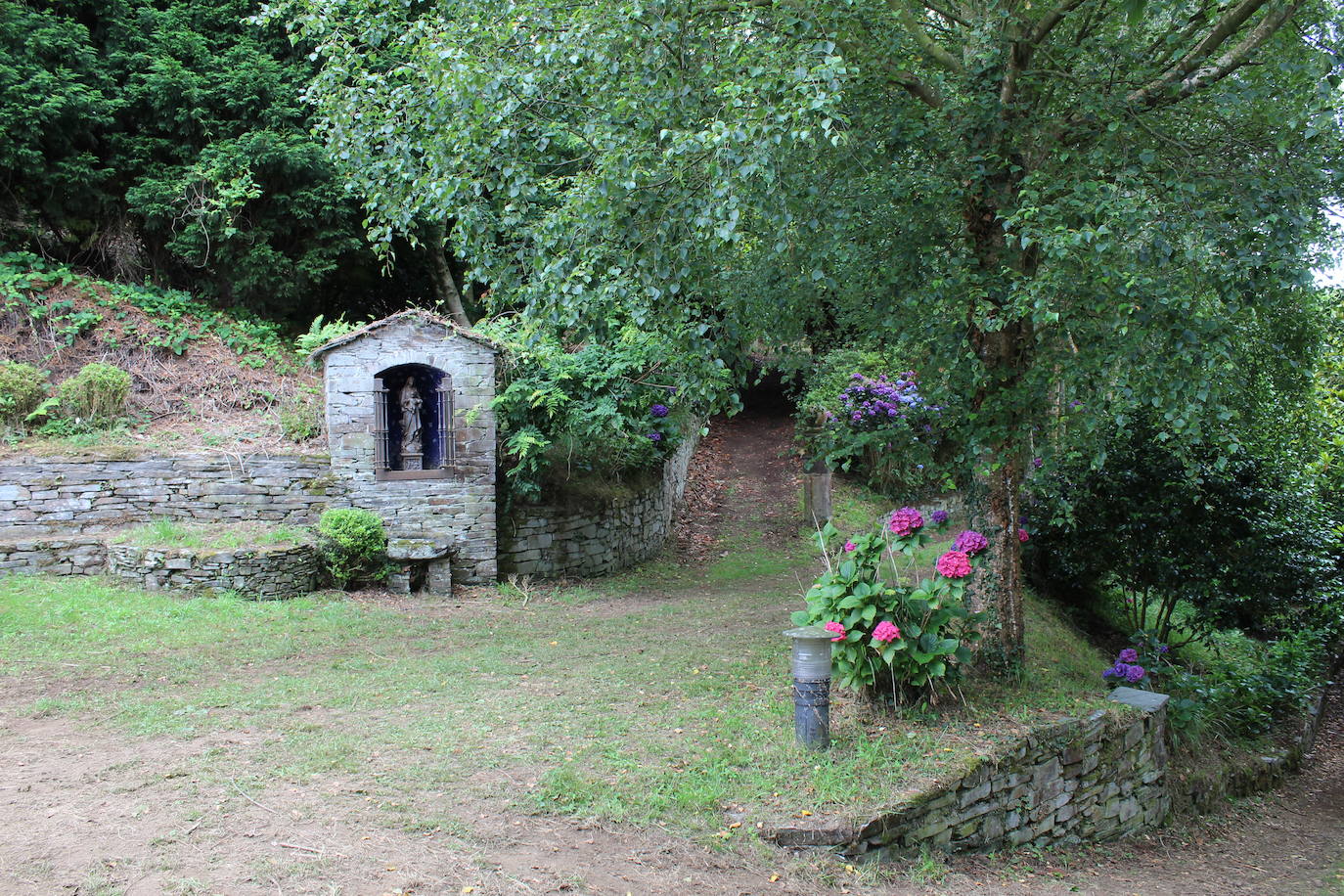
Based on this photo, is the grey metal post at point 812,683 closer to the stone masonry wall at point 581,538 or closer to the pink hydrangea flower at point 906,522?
the pink hydrangea flower at point 906,522

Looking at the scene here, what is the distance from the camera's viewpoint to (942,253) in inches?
251

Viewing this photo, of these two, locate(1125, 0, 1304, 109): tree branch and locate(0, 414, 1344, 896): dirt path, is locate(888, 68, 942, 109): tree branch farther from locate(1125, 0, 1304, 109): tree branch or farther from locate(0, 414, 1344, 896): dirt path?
locate(0, 414, 1344, 896): dirt path

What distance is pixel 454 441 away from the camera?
952 centimetres

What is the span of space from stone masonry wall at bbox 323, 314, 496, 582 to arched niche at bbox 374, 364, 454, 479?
7 cm

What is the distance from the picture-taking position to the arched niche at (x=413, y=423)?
940 centimetres

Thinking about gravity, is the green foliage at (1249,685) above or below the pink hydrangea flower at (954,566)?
below

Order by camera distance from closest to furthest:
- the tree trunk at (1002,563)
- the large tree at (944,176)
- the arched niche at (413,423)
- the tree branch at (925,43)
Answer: the large tree at (944,176) → the tree branch at (925,43) → the tree trunk at (1002,563) → the arched niche at (413,423)

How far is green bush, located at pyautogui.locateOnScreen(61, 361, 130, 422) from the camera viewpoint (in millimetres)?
9820

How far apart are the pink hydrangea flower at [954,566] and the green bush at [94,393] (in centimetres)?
918

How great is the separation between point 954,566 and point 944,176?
104 inches

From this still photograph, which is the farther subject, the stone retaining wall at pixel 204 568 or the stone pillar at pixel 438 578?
the stone pillar at pixel 438 578

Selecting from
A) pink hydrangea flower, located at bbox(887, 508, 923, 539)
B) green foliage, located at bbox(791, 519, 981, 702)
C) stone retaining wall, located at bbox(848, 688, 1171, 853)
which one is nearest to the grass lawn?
stone retaining wall, located at bbox(848, 688, 1171, 853)

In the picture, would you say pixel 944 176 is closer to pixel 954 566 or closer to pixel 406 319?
pixel 954 566

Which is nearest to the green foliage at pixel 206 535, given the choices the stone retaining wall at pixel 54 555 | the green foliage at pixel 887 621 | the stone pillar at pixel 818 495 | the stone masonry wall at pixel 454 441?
the stone retaining wall at pixel 54 555
